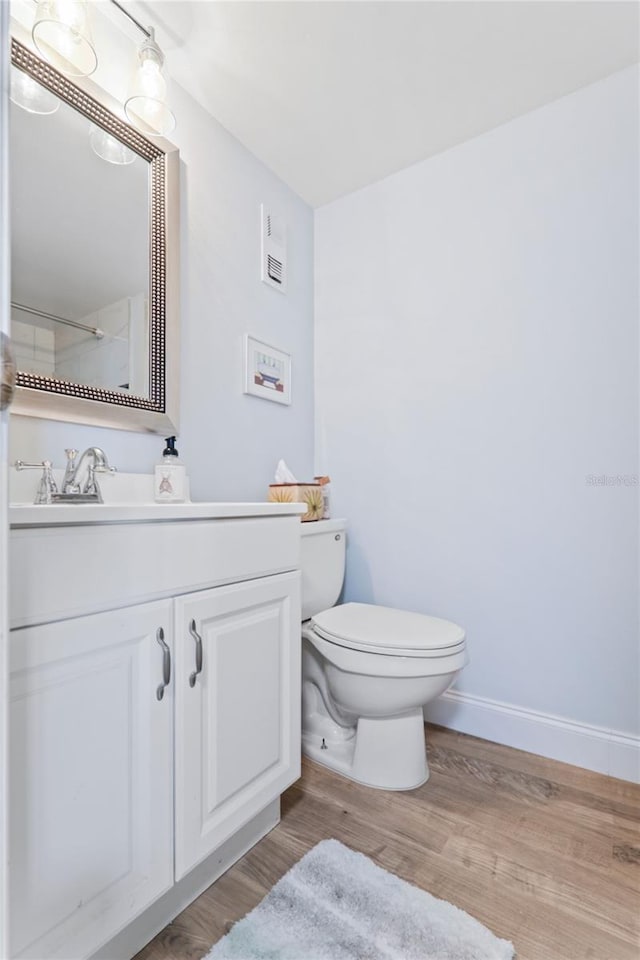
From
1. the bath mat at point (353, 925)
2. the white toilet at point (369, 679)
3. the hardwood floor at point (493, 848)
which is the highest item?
the white toilet at point (369, 679)

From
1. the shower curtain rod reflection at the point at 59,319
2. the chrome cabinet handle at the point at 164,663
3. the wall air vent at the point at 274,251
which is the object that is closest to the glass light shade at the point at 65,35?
the shower curtain rod reflection at the point at 59,319

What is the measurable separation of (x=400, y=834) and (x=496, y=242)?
6.08 ft

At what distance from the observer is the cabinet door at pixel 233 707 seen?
88 cm

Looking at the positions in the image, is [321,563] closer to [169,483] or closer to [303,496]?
[303,496]

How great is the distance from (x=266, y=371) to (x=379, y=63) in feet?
3.28

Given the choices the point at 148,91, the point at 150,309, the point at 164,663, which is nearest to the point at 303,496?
the point at 150,309

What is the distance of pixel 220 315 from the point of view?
160 centimetres

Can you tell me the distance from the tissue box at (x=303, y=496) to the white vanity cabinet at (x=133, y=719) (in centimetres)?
49

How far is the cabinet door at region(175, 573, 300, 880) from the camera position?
880 mm

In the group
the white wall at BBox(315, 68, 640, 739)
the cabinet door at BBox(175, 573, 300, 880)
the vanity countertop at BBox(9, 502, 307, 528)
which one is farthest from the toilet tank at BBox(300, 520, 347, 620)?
the vanity countertop at BBox(9, 502, 307, 528)

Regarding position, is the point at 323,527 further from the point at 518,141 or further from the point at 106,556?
the point at 518,141

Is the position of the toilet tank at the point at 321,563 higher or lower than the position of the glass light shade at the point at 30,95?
lower

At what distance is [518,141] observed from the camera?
1610mm

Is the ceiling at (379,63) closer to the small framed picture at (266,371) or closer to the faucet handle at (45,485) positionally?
the small framed picture at (266,371)
